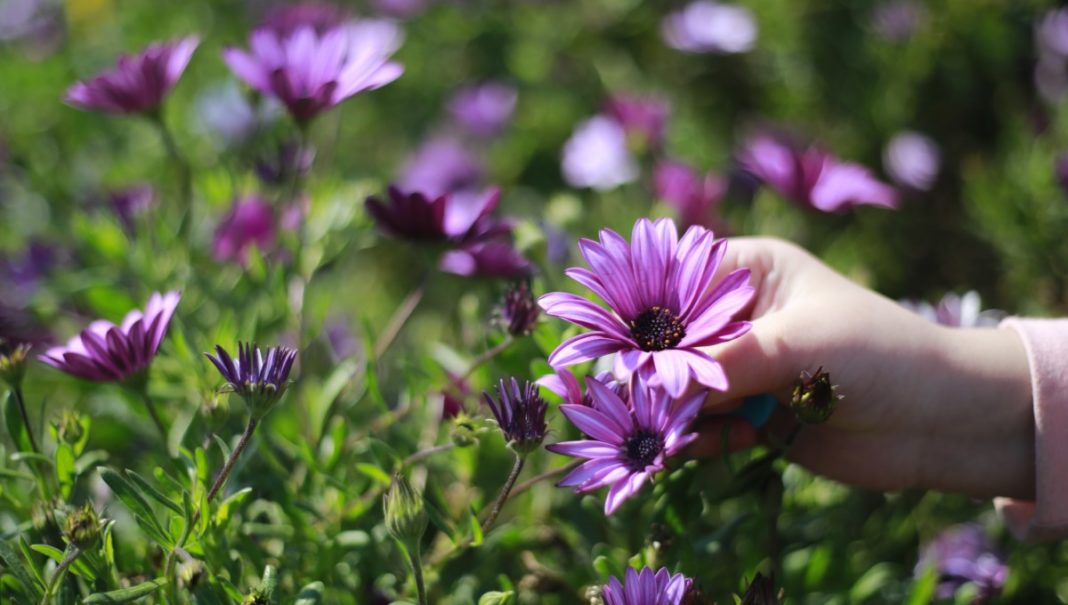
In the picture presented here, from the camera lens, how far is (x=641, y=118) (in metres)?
1.70

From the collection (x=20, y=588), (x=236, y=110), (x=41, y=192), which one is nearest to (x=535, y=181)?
(x=236, y=110)

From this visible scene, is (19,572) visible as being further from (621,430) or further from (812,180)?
(812,180)

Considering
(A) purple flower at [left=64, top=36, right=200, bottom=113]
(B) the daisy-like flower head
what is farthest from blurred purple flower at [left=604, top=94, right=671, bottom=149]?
(B) the daisy-like flower head

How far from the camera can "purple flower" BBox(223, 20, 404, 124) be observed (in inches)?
39.8

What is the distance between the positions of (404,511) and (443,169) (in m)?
1.21

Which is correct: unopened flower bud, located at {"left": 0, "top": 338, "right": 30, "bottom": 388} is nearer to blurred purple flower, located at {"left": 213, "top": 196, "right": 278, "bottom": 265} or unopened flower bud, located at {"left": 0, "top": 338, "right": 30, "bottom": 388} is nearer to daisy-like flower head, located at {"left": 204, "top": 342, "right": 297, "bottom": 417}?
daisy-like flower head, located at {"left": 204, "top": 342, "right": 297, "bottom": 417}

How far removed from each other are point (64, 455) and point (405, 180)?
3.52 feet

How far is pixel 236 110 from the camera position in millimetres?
1737

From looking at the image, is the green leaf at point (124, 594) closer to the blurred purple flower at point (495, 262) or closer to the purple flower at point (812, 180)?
the blurred purple flower at point (495, 262)

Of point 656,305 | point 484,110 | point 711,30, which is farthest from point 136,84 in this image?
point 711,30

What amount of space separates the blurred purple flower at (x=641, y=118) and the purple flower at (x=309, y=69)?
2.15 ft

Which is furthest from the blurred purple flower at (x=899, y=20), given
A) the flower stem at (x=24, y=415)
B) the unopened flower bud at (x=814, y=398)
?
the flower stem at (x=24, y=415)

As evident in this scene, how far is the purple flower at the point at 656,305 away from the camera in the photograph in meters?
0.71

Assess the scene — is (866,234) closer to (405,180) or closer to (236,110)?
(405,180)
